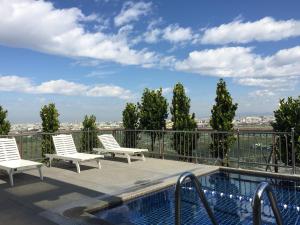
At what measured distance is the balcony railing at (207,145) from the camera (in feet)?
30.4

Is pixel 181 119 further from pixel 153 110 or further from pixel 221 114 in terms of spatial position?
pixel 221 114

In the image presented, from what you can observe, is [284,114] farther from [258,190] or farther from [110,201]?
[258,190]

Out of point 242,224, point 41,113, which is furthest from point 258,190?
point 41,113

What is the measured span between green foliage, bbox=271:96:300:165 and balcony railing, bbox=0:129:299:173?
0.03 meters

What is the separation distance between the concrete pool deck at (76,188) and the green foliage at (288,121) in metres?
2.03

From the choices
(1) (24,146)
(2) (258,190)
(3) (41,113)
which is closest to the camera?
(2) (258,190)

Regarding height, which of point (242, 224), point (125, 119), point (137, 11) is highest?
point (137, 11)

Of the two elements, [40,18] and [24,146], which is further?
[24,146]

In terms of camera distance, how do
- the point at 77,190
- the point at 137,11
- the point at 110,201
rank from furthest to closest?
the point at 137,11, the point at 77,190, the point at 110,201

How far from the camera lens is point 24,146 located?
10711mm

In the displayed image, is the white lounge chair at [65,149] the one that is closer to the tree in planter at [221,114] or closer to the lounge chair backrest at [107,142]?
the lounge chair backrest at [107,142]

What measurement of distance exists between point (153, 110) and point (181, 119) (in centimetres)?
137

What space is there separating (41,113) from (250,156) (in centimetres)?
800

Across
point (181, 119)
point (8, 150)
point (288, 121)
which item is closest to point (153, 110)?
point (181, 119)
